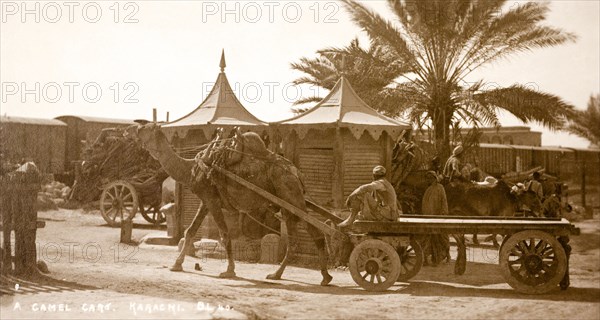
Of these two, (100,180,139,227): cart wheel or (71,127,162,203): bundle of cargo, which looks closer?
(100,180,139,227): cart wheel

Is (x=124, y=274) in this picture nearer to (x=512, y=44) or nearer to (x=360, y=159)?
(x=360, y=159)

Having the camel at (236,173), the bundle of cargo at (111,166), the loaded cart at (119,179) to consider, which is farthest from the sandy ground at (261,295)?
the bundle of cargo at (111,166)

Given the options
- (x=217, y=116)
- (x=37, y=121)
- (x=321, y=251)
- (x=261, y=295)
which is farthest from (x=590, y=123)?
(x=37, y=121)

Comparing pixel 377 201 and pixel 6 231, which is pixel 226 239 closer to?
pixel 377 201

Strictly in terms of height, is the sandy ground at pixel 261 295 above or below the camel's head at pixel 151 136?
below

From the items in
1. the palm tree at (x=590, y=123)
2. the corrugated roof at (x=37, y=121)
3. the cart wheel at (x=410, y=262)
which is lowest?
the cart wheel at (x=410, y=262)

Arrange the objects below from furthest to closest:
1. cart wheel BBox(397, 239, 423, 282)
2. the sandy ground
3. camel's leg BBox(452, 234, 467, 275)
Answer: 1. camel's leg BBox(452, 234, 467, 275)
2. cart wheel BBox(397, 239, 423, 282)
3. the sandy ground

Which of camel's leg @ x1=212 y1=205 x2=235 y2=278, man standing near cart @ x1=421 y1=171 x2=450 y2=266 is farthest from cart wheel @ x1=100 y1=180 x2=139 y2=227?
man standing near cart @ x1=421 y1=171 x2=450 y2=266

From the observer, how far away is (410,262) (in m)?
12.0

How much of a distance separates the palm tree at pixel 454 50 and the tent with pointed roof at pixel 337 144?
222 inches

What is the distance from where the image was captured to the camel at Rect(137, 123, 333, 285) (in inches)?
465

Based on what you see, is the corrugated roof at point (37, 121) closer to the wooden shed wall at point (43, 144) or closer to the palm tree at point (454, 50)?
the wooden shed wall at point (43, 144)

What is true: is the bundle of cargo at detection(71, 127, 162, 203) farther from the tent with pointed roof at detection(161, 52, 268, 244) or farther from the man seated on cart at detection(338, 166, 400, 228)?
the man seated on cart at detection(338, 166, 400, 228)

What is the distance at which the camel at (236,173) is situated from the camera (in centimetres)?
1180
